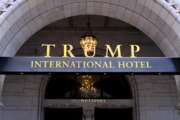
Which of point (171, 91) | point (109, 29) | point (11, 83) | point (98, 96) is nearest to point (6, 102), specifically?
point (11, 83)

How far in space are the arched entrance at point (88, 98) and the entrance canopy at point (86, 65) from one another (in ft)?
16.2

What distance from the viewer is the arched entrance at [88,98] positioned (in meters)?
15.6

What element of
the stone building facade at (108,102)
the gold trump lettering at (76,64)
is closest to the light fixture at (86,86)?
the stone building facade at (108,102)

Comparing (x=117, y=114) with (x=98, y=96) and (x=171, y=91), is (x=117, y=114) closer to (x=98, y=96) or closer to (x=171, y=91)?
(x=98, y=96)

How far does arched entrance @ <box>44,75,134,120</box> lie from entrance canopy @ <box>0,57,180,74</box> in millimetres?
4925

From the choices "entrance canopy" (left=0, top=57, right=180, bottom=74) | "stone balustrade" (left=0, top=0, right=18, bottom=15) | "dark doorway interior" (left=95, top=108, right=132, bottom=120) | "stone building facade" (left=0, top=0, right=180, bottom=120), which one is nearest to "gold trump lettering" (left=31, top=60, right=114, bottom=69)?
"entrance canopy" (left=0, top=57, right=180, bottom=74)

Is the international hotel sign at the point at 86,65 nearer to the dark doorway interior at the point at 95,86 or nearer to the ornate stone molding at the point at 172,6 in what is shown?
the ornate stone molding at the point at 172,6

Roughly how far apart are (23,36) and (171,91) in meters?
6.02

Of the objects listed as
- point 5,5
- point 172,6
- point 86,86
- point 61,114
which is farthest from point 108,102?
point 5,5

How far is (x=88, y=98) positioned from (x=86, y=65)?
5.04 m

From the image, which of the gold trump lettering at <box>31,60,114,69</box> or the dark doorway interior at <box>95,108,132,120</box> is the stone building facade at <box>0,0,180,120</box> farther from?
the gold trump lettering at <box>31,60,114,69</box>

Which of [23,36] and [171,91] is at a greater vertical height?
[23,36]

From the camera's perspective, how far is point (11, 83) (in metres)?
15.4

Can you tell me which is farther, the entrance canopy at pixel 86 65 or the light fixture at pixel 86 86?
the light fixture at pixel 86 86
